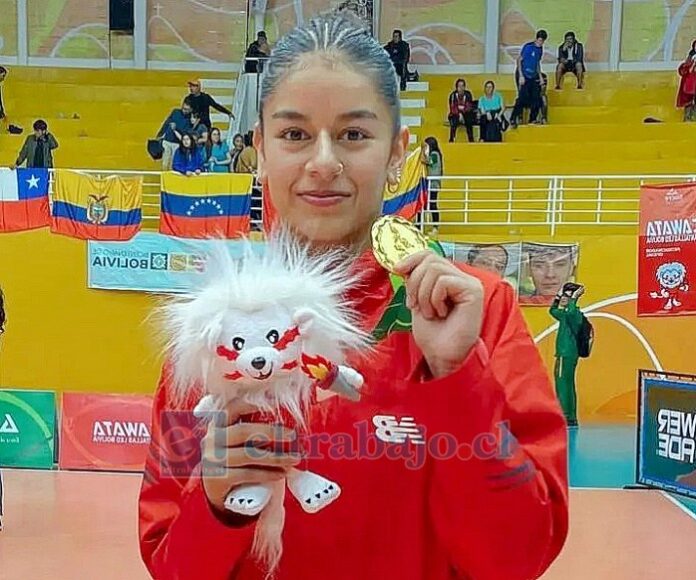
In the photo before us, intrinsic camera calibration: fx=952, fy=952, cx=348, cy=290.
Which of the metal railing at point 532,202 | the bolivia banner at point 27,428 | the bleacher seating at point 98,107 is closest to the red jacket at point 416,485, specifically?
the bolivia banner at point 27,428

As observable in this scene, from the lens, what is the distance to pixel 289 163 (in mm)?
876

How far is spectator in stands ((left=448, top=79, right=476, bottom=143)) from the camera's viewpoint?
9.20 meters

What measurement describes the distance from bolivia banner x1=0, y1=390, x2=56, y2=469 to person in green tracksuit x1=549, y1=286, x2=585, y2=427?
298cm

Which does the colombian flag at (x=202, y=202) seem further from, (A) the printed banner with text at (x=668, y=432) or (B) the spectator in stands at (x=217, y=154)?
(A) the printed banner with text at (x=668, y=432)

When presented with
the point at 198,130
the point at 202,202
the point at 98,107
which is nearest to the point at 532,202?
the point at 202,202

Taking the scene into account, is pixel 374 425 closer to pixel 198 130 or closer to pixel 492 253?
pixel 492 253

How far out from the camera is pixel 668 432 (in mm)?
4852

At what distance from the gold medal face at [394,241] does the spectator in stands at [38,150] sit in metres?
7.78

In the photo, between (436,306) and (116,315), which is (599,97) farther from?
(436,306)

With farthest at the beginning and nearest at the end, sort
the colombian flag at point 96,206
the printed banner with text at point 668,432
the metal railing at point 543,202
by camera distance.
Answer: the metal railing at point 543,202 < the colombian flag at point 96,206 < the printed banner with text at point 668,432

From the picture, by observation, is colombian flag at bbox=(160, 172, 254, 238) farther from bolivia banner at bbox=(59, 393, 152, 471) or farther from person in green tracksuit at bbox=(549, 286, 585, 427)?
person in green tracksuit at bbox=(549, 286, 585, 427)

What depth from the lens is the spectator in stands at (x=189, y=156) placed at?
8172 millimetres

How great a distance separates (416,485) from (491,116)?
28.2 ft

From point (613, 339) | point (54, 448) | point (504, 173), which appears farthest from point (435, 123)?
point (54, 448)
